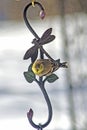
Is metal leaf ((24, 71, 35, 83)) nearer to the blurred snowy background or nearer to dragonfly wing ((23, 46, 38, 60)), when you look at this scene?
dragonfly wing ((23, 46, 38, 60))

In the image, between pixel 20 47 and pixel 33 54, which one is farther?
pixel 20 47

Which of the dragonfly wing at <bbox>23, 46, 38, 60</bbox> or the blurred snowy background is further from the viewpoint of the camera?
the blurred snowy background

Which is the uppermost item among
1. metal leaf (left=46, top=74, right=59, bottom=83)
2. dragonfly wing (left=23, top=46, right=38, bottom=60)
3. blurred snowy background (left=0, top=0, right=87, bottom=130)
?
blurred snowy background (left=0, top=0, right=87, bottom=130)

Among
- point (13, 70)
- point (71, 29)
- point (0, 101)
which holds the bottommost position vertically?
point (0, 101)

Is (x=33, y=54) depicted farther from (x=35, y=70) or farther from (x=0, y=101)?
(x=0, y=101)

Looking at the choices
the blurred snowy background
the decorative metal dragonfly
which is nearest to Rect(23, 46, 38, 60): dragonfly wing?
the decorative metal dragonfly

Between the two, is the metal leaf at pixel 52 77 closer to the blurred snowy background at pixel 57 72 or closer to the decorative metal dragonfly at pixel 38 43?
the decorative metal dragonfly at pixel 38 43

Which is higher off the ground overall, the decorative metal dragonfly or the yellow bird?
the decorative metal dragonfly

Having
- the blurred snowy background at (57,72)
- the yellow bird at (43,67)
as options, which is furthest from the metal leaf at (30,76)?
the blurred snowy background at (57,72)

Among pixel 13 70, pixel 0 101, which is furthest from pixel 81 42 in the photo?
pixel 0 101
